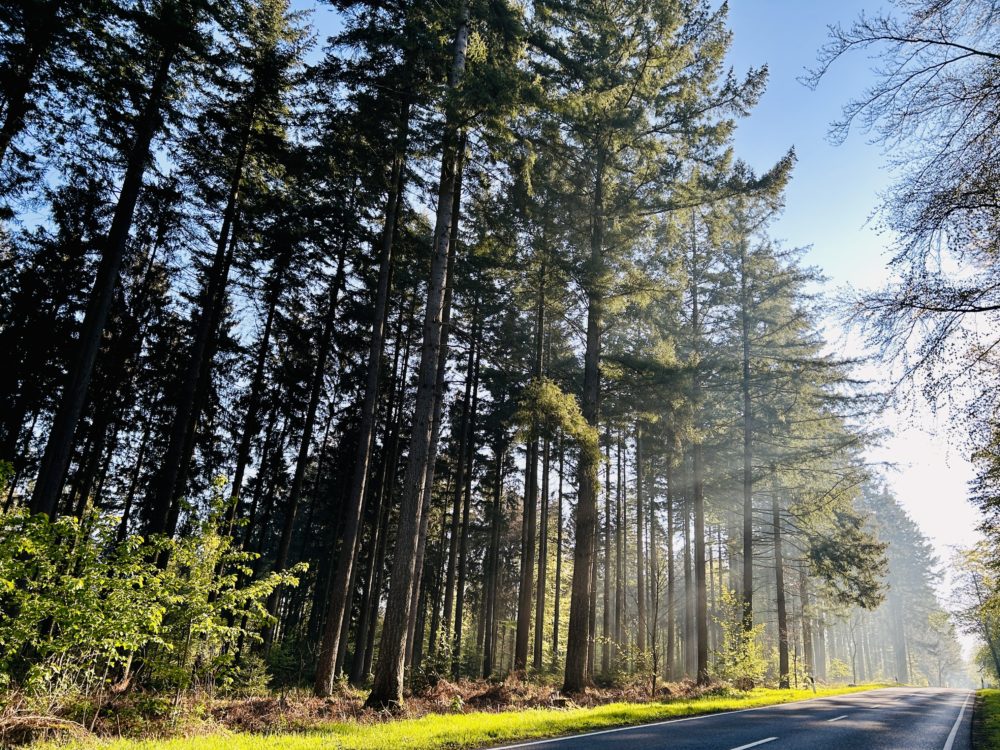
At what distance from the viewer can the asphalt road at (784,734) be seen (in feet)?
25.3

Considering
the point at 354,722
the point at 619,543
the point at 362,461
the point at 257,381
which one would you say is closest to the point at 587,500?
the point at 362,461

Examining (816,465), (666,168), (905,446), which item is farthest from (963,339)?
(816,465)

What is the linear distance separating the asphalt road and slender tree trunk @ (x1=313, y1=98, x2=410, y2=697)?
657 cm

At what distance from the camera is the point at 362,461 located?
43.5 ft

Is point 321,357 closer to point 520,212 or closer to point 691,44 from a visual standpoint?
point 520,212

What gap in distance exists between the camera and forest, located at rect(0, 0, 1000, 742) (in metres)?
7.01

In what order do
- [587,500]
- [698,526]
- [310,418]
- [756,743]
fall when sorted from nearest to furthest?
[756,743] < [587,500] < [310,418] < [698,526]

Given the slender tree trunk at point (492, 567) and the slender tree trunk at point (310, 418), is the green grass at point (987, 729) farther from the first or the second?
the slender tree trunk at point (310, 418)

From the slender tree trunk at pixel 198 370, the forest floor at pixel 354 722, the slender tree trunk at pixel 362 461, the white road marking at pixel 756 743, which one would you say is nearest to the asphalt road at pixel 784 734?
the white road marking at pixel 756 743

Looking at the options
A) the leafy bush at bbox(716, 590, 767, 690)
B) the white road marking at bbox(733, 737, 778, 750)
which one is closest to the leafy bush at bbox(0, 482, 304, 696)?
the white road marking at bbox(733, 737, 778, 750)

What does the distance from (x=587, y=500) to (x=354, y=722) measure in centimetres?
769

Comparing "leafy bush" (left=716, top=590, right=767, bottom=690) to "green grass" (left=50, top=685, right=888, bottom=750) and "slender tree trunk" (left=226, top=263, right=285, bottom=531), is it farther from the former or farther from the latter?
"slender tree trunk" (left=226, top=263, right=285, bottom=531)

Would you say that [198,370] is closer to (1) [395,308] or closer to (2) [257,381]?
(2) [257,381]

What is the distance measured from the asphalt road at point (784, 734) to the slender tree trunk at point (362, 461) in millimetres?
6572
